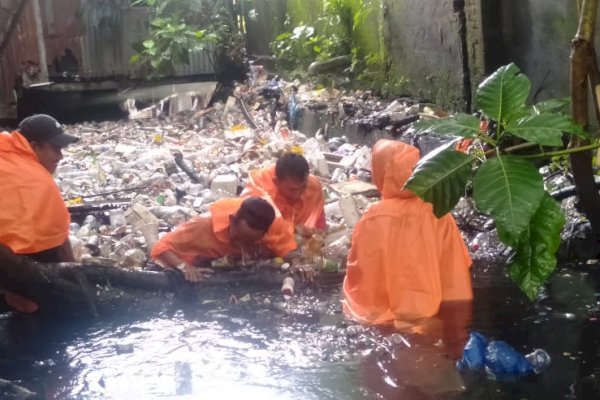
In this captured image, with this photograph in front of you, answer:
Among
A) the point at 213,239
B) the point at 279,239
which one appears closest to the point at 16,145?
the point at 213,239

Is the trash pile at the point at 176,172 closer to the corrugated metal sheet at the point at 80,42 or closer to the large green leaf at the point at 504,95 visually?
the corrugated metal sheet at the point at 80,42

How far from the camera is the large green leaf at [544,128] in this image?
7.95 feet

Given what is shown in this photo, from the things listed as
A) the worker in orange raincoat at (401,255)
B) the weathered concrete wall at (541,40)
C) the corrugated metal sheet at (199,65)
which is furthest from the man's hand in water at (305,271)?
the corrugated metal sheet at (199,65)

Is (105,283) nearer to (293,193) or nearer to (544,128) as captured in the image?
(293,193)

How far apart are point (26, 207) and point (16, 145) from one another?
1.45 feet

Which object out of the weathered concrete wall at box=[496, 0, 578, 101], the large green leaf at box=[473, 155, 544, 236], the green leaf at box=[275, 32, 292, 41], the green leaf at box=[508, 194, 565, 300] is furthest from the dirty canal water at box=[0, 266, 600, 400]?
the green leaf at box=[275, 32, 292, 41]

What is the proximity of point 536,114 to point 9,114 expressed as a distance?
1098cm

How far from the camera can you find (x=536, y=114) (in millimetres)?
2541

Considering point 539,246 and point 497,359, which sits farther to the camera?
point 497,359

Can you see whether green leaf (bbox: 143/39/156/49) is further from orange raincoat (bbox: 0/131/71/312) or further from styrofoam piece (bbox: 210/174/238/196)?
orange raincoat (bbox: 0/131/71/312)

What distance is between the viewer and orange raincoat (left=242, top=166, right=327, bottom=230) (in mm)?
6195

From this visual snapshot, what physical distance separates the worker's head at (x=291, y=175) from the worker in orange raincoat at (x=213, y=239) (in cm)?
49

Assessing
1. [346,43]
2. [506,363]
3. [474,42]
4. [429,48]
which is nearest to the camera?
[506,363]

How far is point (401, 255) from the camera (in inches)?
173
